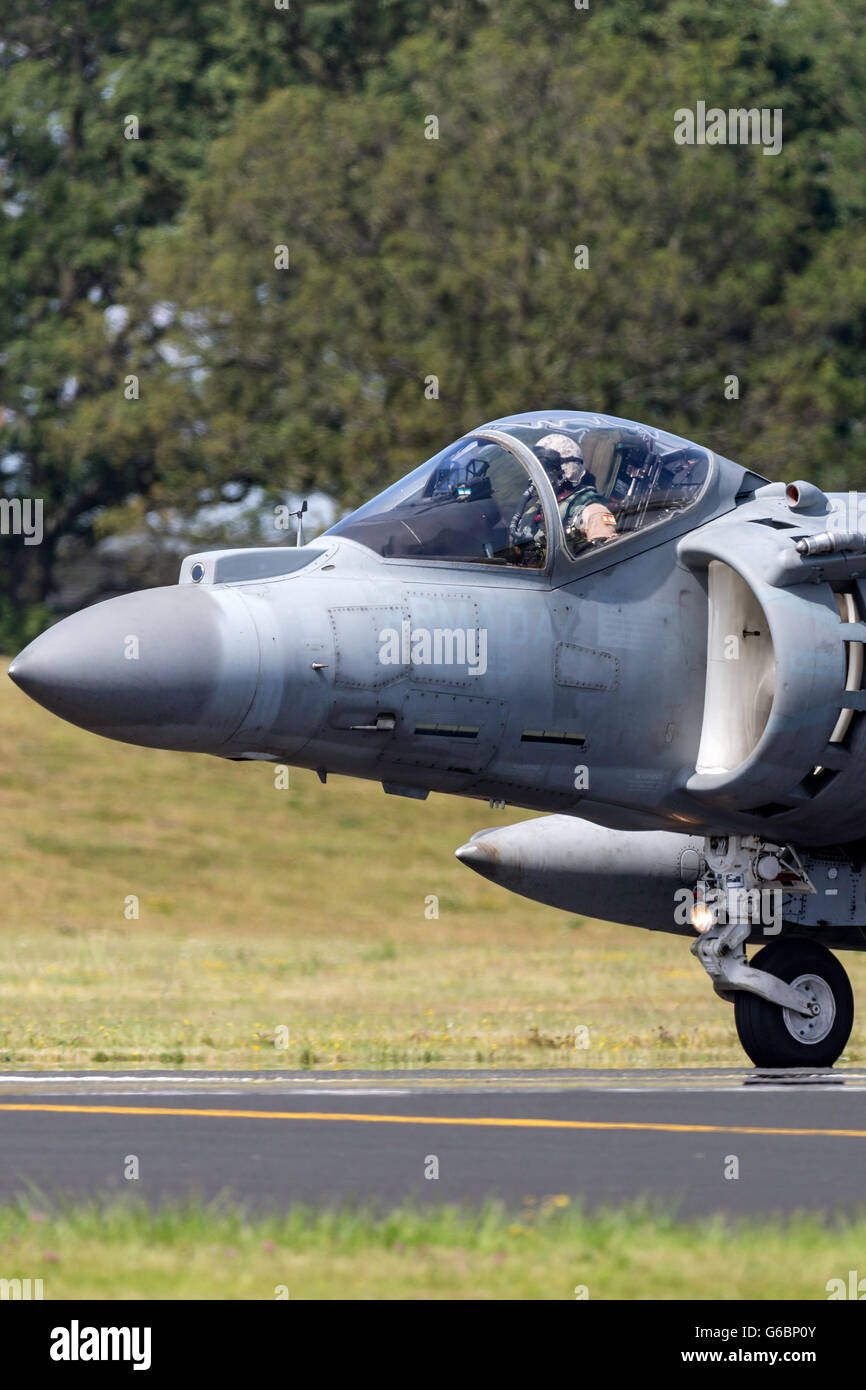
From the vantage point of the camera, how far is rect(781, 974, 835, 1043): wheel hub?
14.6 metres

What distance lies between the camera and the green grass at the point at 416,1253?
7.33 meters

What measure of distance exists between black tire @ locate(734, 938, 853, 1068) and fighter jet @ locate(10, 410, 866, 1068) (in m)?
0.02

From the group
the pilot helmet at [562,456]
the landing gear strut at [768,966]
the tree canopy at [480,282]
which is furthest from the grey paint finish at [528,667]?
the tree canopy at [480,282]

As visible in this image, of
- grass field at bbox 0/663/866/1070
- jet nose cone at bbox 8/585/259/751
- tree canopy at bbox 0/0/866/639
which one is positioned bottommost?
grass field at bbox 0/663/866/1070

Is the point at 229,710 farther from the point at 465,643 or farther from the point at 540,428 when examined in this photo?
the point at 540,428

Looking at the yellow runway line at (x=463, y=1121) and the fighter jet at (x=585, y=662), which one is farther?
the fighter jet at (x=585, y=662)

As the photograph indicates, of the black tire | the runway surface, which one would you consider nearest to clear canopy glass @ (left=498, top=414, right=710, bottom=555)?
the black tire

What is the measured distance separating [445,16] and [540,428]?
42.8 m

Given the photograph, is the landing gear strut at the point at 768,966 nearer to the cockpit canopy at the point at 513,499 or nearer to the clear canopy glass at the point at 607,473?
the clear canopy glass at the point at 607,473

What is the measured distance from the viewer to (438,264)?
1839 inches

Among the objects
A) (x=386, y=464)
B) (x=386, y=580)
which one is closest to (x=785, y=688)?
(x=386, y=580)

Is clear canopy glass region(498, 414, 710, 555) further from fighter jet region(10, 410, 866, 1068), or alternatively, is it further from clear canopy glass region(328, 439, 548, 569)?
clear canopy glass region(328, 439, 548, 569)

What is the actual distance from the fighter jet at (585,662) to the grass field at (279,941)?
6.84 ft

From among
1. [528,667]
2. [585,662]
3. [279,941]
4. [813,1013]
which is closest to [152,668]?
[528,667]
